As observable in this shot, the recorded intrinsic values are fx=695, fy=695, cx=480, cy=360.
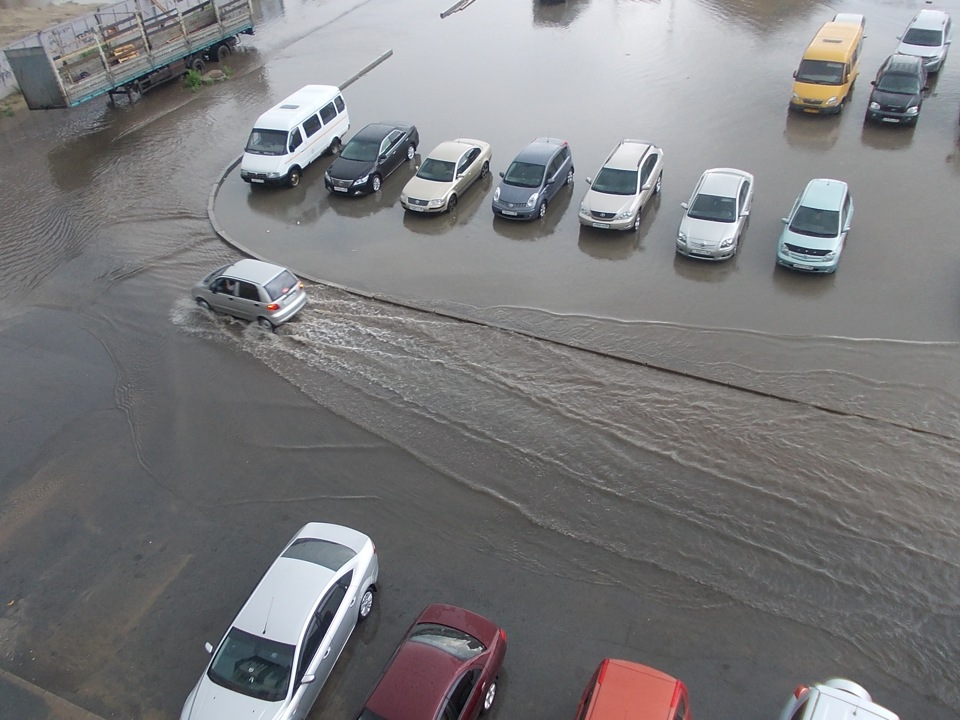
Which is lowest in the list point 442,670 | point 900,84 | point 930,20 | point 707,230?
point 707,230

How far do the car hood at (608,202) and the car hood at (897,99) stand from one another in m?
9.99

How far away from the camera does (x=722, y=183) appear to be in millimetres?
16859

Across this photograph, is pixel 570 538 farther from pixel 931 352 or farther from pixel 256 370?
pixel 931 352

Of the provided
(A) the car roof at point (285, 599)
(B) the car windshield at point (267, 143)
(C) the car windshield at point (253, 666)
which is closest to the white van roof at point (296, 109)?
(B) the car windshield at point (267, 143)

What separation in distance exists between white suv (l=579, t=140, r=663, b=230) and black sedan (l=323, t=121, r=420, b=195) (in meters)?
6.01

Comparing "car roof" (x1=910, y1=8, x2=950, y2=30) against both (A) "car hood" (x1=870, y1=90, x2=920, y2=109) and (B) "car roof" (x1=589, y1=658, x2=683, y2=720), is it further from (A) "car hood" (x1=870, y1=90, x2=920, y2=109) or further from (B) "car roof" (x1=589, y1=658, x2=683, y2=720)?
(B) "car roof" (x1=589, y1=658, x2=683, y2=720)

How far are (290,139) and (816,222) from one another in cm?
1435

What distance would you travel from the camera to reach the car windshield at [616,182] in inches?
688

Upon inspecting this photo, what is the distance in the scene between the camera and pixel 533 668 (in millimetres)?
9117

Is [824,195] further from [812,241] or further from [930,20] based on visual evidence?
[930,20]

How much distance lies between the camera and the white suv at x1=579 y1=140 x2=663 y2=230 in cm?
1708

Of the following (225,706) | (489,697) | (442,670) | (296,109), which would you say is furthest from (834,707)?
(296,109)

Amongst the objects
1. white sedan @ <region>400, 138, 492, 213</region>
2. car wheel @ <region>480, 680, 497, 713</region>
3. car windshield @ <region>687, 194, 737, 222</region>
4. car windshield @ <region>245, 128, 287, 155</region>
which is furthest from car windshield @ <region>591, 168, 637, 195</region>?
car wheel @ <region>480, 680, 497, 713</region>

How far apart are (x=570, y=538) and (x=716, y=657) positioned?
2581 millimetres
